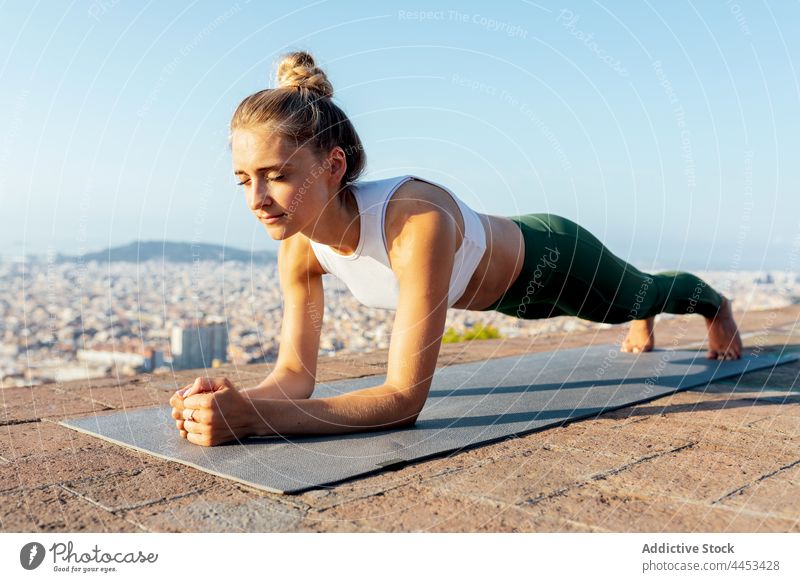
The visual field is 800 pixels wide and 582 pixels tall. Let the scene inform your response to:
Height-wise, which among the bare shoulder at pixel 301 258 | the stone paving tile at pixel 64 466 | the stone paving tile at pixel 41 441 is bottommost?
the stone paving tile at pixel 64 466

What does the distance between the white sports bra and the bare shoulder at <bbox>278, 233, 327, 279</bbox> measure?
0.04 metres

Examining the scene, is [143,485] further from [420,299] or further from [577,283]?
[577,283]

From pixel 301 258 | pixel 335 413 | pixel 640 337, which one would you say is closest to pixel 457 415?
pixel 335 413

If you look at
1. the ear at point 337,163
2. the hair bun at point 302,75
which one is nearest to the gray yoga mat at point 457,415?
the ear at point 337,163

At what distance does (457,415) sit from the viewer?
7.16 feet

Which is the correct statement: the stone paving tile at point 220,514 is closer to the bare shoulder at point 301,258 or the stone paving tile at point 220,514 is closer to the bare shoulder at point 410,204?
the bare shoulder at point 410,204

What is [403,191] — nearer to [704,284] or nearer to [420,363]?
[420,363]

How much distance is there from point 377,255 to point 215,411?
69cm

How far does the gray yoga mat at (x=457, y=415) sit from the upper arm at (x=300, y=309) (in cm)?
34

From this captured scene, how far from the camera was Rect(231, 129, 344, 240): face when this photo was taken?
5.75ft

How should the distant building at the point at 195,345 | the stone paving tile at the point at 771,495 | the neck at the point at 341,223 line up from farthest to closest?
the distant building at the point at 195,345 < the neck at the point at 341,223 < the stone paving tile at the point at 771,495

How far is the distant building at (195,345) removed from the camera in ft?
12.9
